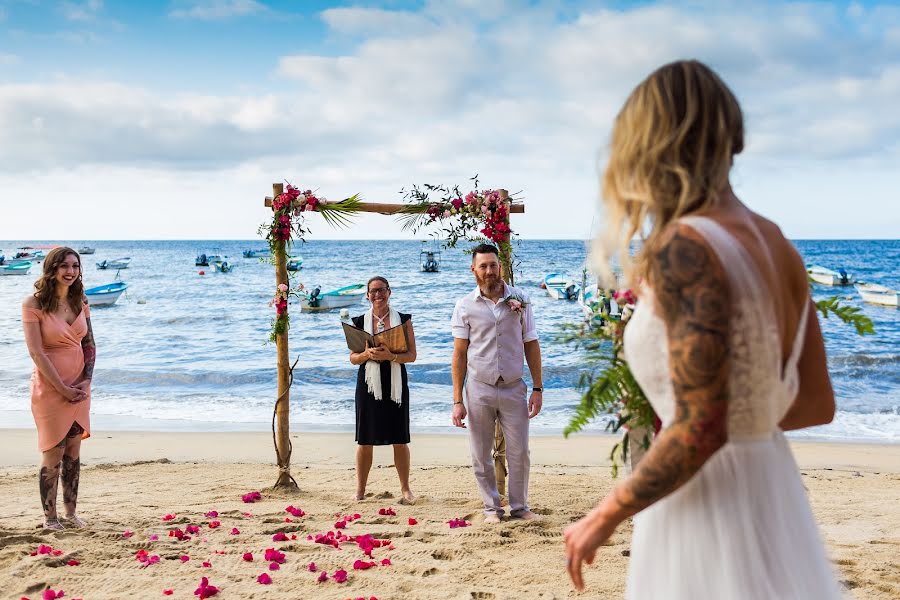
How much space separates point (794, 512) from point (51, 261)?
213 inches

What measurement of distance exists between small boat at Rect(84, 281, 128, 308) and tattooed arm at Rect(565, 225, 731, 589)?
97.5 feet

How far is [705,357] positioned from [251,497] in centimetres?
604

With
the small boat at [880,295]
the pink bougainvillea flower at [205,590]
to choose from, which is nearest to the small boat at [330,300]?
the small boat at [880,295]

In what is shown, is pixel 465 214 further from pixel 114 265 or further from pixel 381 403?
pixel 114 265

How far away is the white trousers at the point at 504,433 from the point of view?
6.29m

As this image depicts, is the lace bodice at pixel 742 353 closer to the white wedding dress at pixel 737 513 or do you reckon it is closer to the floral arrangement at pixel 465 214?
the white wedding dress at pixel 737 513

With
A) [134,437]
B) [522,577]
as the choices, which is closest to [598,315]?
[522,577]

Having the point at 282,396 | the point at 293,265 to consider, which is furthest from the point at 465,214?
the point at 293,265

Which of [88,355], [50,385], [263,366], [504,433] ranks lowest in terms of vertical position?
[263,366]

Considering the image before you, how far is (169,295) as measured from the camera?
34.2 meters

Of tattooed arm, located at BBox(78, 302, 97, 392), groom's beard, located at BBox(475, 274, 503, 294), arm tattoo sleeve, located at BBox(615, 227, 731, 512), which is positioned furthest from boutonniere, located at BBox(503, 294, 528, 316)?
arm tattoo sleeve, located at BBox(615, 227, 731, 512)

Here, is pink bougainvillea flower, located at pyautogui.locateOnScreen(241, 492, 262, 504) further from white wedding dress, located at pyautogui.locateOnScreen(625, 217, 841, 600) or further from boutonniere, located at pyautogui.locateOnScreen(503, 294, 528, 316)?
white wedding dress, located at pyautogui.locateOnScreen(625, 217, 841, 600)

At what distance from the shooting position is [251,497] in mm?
6816

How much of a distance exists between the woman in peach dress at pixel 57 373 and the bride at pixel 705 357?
16.6ft
